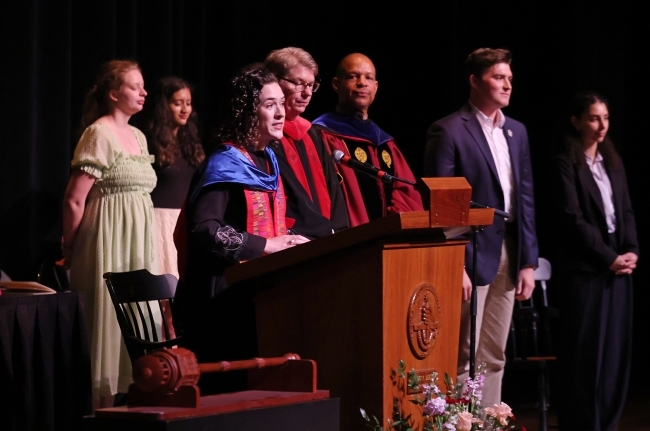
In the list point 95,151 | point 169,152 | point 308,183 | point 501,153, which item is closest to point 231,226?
point 308,183

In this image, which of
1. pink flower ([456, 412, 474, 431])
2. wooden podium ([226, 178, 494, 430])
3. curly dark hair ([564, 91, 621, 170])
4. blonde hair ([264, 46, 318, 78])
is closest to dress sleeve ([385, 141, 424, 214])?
blonde hair ([264, 46, 318, 78])

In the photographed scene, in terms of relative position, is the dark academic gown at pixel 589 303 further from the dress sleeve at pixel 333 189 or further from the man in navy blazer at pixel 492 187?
the dress sleeve at pixel 333 189

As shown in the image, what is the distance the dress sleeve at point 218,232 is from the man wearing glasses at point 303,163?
0.28 meters

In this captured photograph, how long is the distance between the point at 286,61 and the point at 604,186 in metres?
2.17

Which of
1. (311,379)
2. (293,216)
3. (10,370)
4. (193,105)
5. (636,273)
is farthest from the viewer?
(636,273)

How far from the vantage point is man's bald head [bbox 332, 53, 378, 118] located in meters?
4.52

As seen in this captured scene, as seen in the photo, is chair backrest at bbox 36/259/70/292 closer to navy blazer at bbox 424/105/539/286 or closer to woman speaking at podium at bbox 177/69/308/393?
navy blazer at bbox 424/105/539/286

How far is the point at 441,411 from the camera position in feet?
8.36

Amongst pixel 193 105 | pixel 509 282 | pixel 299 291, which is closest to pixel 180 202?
pixel 193 105

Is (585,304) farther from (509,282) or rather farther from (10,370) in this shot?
(10,370)

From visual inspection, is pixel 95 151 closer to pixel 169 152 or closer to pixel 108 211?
pixel 108 211

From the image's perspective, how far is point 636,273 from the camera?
23.0ft

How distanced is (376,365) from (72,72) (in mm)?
3131

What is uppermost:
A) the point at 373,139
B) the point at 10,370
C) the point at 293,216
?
the point at 373,139
